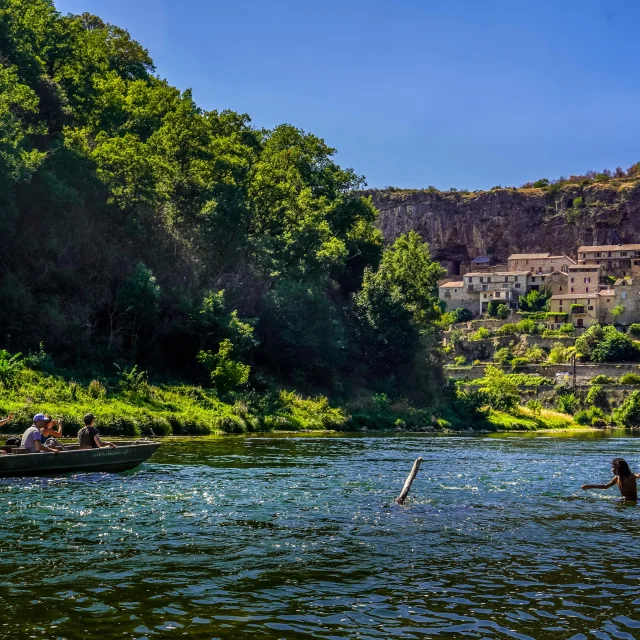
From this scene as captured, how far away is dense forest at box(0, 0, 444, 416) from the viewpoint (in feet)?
158

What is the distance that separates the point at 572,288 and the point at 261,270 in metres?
114

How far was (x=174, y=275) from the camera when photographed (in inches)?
2196

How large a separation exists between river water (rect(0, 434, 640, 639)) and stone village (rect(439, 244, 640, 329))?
137200 mm

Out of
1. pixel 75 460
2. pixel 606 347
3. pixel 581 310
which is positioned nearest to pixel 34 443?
pixel 75 460

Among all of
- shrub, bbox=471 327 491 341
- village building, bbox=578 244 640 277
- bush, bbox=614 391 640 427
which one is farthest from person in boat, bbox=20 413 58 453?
village building, bbox=578 244 640 277

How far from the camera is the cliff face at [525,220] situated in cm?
19200

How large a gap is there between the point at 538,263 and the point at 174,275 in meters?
132

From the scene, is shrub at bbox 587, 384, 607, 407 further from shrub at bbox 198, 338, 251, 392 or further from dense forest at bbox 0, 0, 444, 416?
shrub at bbox 198, 338, 251, 392

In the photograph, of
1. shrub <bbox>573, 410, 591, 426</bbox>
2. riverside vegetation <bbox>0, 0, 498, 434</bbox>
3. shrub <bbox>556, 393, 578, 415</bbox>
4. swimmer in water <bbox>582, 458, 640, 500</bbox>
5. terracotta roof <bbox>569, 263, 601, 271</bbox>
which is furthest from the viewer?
terracotta roof <bbox>569, 263, 601, 271</bbox>

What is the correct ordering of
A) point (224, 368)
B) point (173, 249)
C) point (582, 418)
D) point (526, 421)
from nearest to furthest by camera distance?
point (224, 368)
point (173, 249)
point (526, 421)
point (582, 418)

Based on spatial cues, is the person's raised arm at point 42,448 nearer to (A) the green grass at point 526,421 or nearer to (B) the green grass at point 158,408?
(B) the green grass at point 158,408

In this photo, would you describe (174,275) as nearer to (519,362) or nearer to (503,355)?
(519,362)

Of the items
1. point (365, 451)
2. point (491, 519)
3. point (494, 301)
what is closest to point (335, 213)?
point (365, 451)

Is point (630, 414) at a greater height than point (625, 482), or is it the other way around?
point (625, 482)
